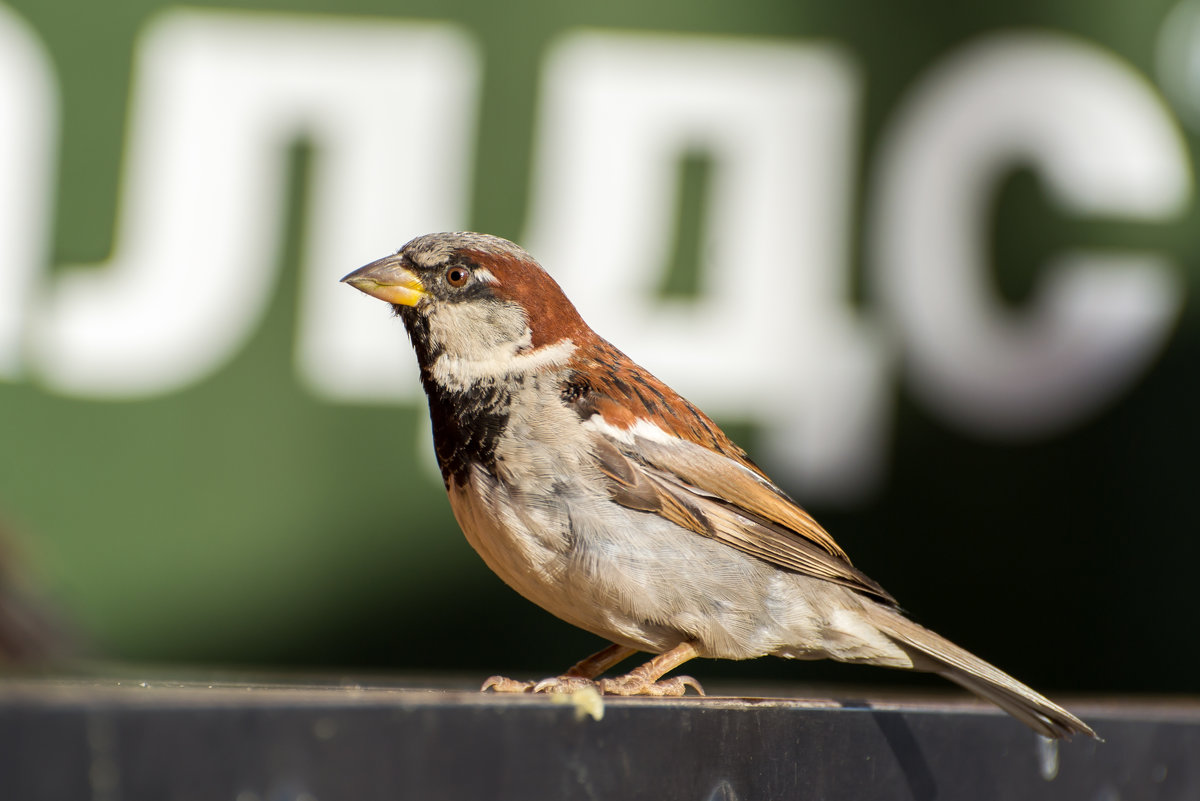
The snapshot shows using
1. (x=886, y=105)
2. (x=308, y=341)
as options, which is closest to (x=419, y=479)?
(x=308, y=341)

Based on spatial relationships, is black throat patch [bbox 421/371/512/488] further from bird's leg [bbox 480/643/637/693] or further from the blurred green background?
the blurred green background

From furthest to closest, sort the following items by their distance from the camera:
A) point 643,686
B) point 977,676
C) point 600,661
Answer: point 600,661, point 977,676, point 643,686

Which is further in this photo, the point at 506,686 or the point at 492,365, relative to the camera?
the point at 492,365

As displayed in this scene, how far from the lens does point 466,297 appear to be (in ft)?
8.31

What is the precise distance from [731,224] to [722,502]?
3260mm

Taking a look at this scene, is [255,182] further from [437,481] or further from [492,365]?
→ [492,365]

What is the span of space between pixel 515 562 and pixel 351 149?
3.74m

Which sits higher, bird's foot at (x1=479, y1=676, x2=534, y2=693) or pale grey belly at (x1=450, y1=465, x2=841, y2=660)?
pale grey belly at (x1=450, y1=465, x2=841, y2=660)

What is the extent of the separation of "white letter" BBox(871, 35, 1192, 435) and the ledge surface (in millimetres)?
3561

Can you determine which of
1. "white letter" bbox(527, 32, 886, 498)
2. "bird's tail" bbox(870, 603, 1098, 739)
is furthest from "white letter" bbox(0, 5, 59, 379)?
"bird's tail" bbox(870, 603, 1098, 739)

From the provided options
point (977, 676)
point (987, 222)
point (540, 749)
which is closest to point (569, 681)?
point (540, 749)

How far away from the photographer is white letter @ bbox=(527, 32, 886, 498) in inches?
219

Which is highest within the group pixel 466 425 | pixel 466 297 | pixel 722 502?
pixel 466 297

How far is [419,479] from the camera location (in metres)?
5.68
